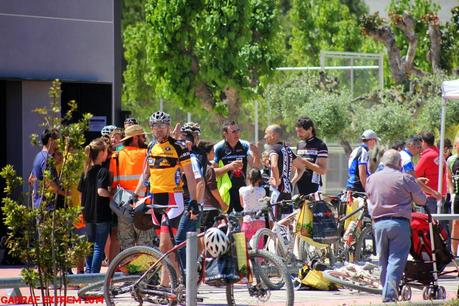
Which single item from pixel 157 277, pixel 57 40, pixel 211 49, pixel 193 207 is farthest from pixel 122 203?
pixel 211 49

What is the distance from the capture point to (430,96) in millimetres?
39500

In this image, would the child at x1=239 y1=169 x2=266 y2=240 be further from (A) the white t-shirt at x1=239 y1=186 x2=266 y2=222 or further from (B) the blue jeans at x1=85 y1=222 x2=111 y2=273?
(B) the blue jeans at x1=85 y1=222 x2=111 y2=273

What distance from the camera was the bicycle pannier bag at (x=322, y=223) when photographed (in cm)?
1345

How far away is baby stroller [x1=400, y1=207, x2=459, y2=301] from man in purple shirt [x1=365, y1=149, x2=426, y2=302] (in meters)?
0.54

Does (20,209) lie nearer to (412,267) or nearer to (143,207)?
(143,207)

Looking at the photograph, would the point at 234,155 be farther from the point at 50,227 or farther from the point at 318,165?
the point at 50,227

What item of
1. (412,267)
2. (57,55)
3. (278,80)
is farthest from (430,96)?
(412,267)

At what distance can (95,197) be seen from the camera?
13.5 m

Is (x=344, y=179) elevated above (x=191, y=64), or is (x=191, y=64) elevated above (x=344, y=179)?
(x=191, y=64)

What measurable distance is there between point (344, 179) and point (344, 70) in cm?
580

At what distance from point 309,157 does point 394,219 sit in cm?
388

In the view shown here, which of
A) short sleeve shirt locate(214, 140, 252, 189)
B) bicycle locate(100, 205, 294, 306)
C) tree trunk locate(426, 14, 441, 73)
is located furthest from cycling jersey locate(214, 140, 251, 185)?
tree trunk locate(426, 14, 441, 73)

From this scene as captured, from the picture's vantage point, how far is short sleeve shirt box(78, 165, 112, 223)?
13422 millimetres

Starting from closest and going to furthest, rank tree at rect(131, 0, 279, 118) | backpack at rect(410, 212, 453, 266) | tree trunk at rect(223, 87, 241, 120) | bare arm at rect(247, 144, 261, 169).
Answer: backpack at rect(410, 212, 453, 266) → bare arm at rect(247, 144, 261, 169) → tree at rect(131, 0, 279, 118) → tree trunk at rect(223, 87, 241, 120)
